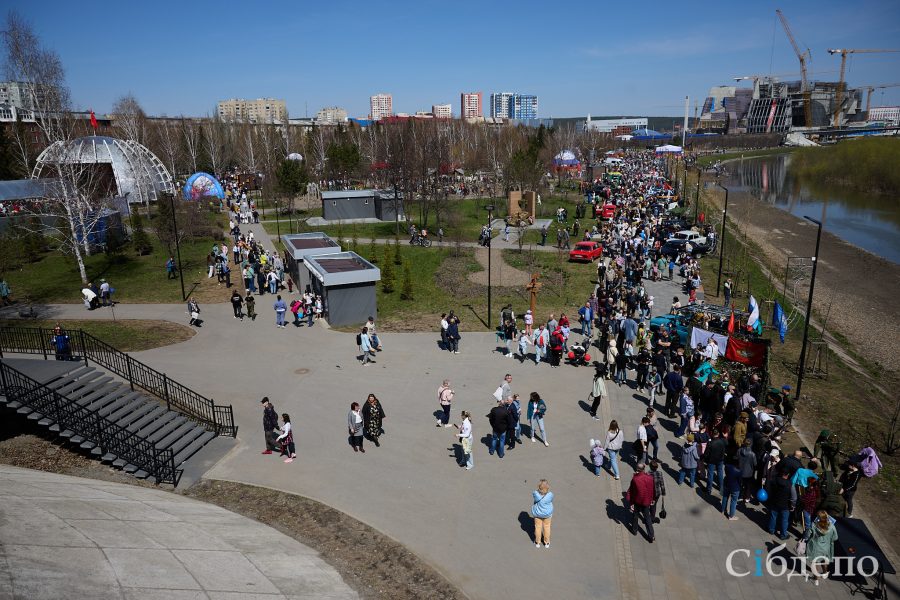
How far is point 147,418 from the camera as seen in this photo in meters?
13.5

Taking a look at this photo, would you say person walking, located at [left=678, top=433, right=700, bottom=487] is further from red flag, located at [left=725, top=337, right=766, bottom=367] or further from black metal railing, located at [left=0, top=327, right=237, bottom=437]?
black metal railing, located at [left=0, top=327, right=237, bottom=437]

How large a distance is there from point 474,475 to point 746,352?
9607mm

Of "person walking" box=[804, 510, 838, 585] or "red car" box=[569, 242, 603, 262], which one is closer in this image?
"person walking" box=[804, 510, 838, 585]

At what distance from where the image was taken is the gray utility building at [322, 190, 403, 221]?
4638 centimetres

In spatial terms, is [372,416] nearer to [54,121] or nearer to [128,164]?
[54,121]

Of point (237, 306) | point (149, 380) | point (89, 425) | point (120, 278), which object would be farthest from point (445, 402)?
point (120, 278)

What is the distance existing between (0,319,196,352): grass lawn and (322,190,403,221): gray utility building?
24.5 meters

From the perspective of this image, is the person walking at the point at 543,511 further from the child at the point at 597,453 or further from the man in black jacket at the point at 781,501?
the man in black jacket at the point at 781,501

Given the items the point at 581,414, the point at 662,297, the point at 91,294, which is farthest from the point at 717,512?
the point at 91,294

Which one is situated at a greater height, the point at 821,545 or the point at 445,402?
the point at 445,402

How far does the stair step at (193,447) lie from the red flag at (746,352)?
47.3 ft

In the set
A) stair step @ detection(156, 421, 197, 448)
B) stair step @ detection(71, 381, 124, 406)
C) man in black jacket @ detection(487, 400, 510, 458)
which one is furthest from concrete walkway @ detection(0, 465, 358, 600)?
man in black jacket @ detection(487, 400, 510, 458)

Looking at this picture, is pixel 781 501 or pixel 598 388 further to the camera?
pixel 598 388

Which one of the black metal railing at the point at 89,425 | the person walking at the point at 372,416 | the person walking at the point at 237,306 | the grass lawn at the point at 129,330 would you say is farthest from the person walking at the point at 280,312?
the person walking at the point at 372,416
